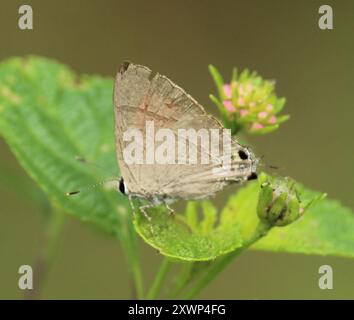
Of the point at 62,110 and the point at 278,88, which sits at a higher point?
the point at 278,88

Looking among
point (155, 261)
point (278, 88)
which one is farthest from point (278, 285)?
point (278, 88)

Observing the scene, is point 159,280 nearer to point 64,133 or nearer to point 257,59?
point 64,133

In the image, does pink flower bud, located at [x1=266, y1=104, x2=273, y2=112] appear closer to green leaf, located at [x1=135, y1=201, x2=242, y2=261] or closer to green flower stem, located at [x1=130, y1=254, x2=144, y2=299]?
green leaf, located at [x1=135, y1=201, x2=242, y2=261]

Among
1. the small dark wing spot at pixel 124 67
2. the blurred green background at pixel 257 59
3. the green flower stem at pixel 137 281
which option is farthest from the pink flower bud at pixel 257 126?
the blurred green background at pixel 257 59

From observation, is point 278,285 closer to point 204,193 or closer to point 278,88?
point 278,88

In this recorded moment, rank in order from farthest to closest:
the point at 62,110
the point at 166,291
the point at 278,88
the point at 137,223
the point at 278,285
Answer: the point at 278,88
the point at 278,285
the point at 62,110
the point at 166,291
the point at 137,223

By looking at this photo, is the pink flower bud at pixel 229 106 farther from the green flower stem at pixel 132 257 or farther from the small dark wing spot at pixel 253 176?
the green flower stem at pixel 132 257

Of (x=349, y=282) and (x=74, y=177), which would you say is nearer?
(x=74, y=177)
